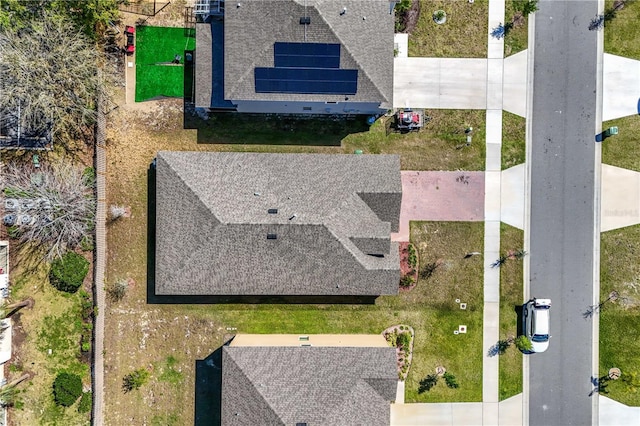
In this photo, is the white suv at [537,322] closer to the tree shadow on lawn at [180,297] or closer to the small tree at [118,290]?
the tree shadow on lawn at [180,297]

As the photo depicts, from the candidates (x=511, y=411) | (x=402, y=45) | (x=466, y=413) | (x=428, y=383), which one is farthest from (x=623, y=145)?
(x=466, y=413)

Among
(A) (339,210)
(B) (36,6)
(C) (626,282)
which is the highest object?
(B) (36,6)

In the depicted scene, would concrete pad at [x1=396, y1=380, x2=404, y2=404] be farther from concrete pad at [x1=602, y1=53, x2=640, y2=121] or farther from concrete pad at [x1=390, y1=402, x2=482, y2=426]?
concrete pad at [x1=602, y1=53, x2=640, y2=121]

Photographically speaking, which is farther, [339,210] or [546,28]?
[546,28]

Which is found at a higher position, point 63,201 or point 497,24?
point 497,24

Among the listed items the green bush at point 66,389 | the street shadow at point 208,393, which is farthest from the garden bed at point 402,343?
the green bush at point 66,389

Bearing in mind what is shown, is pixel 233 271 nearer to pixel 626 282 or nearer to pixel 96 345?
pixel 96 345

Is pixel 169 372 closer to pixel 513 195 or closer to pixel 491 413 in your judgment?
pixel 491 413

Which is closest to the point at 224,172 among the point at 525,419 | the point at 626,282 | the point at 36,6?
the point at 36,6
